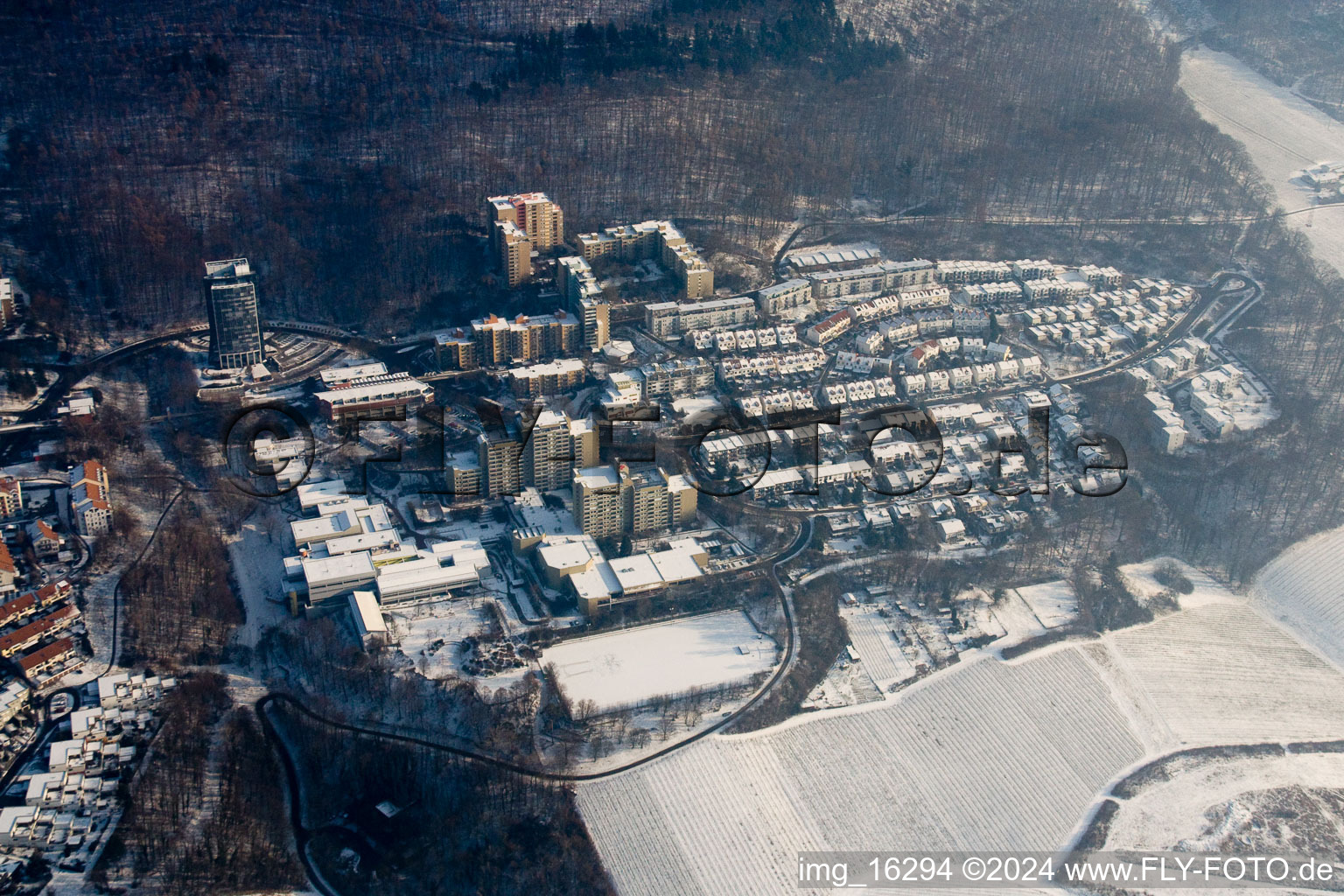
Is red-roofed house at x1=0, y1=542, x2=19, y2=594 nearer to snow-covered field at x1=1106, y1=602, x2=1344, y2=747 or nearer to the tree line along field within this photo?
the tree line along field

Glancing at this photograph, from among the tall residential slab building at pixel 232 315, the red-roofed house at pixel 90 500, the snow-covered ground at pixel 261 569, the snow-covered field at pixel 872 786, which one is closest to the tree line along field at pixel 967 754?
the snow-covered field at pixel 872 786

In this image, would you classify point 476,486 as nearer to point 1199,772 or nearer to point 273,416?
point 273,416

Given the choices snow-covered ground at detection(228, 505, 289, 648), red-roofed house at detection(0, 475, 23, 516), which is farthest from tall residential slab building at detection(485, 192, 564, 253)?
red-roofed house at detection(0, 475, 23, 516)

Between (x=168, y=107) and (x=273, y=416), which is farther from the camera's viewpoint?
(x=168, y=107)

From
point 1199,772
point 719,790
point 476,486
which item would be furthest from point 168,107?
point 1199,772

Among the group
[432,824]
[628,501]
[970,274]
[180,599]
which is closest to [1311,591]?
[970,274]

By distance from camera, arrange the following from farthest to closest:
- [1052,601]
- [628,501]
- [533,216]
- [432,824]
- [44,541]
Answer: [533,216] → [628,501] → [1052,601] → [44,541] → [432,824]

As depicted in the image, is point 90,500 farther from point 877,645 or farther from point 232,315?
point 877,645
